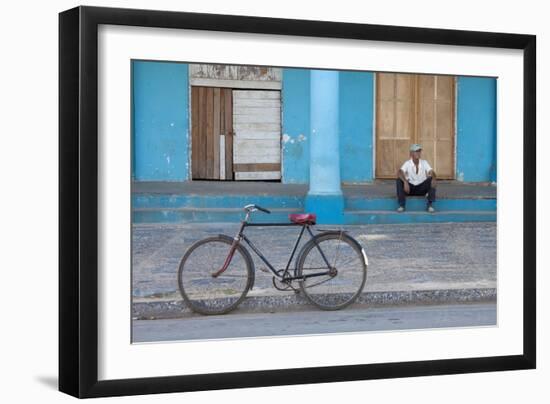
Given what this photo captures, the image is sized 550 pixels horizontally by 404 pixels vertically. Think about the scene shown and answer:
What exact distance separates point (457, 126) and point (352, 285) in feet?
7.48

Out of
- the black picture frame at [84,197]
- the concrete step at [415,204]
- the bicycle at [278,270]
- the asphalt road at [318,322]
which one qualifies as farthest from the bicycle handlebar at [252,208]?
the black picture frame at [84,197]

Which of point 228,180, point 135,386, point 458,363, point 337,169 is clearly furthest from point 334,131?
point 135,386

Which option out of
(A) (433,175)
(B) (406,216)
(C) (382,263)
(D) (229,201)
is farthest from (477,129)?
(D) (229,201)

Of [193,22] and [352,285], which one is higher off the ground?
[193,22]

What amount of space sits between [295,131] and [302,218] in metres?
1.31

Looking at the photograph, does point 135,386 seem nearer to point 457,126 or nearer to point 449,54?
point 449,54

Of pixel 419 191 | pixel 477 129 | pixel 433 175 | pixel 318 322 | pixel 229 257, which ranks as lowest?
pixel 318 322

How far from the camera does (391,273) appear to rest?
748cm

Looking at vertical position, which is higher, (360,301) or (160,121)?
(160,121)

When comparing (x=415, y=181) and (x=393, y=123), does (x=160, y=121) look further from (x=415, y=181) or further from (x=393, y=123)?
(x=393, y=123)

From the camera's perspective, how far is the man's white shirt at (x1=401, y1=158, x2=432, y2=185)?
8.10 meters

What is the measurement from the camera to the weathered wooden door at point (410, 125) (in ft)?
27.0

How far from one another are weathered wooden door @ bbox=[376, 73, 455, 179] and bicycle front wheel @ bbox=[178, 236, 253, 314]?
6.92 ft

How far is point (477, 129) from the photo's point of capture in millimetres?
7227
